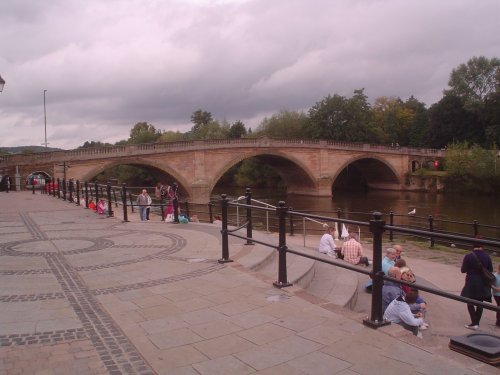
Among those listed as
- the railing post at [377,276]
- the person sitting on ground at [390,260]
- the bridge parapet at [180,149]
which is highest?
the bridge parapet at [180,149]

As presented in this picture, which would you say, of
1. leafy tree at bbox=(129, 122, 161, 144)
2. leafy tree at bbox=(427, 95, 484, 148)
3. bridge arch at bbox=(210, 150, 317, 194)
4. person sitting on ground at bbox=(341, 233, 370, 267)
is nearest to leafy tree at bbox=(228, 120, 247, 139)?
leafy tree at bbox=(129, 122, 161, 144)

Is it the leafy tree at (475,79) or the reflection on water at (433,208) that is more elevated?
the leafy tree at (475,79)

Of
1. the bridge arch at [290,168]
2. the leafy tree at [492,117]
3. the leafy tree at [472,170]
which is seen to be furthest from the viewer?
the leafy tree at [492,117]

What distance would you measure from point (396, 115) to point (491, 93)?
24.2 meters

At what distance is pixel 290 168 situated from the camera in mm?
51469

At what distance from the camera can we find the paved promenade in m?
3.25

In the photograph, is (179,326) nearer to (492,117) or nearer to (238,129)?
(492,117)

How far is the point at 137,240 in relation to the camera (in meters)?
8.80

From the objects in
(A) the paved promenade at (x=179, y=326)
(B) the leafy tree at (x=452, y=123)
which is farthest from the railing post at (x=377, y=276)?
(B) the leafy tree at (x=452, y=123)

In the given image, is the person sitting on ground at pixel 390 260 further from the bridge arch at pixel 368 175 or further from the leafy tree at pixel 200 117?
the leafy tree at pixel 200 117

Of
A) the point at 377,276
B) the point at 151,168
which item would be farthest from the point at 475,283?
the point at 151,168

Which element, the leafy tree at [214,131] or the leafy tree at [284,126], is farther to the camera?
the leafy tree at [214,131]

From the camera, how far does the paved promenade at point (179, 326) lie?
325 centimetres

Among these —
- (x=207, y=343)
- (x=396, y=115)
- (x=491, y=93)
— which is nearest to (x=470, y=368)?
(x=207, y=343)
